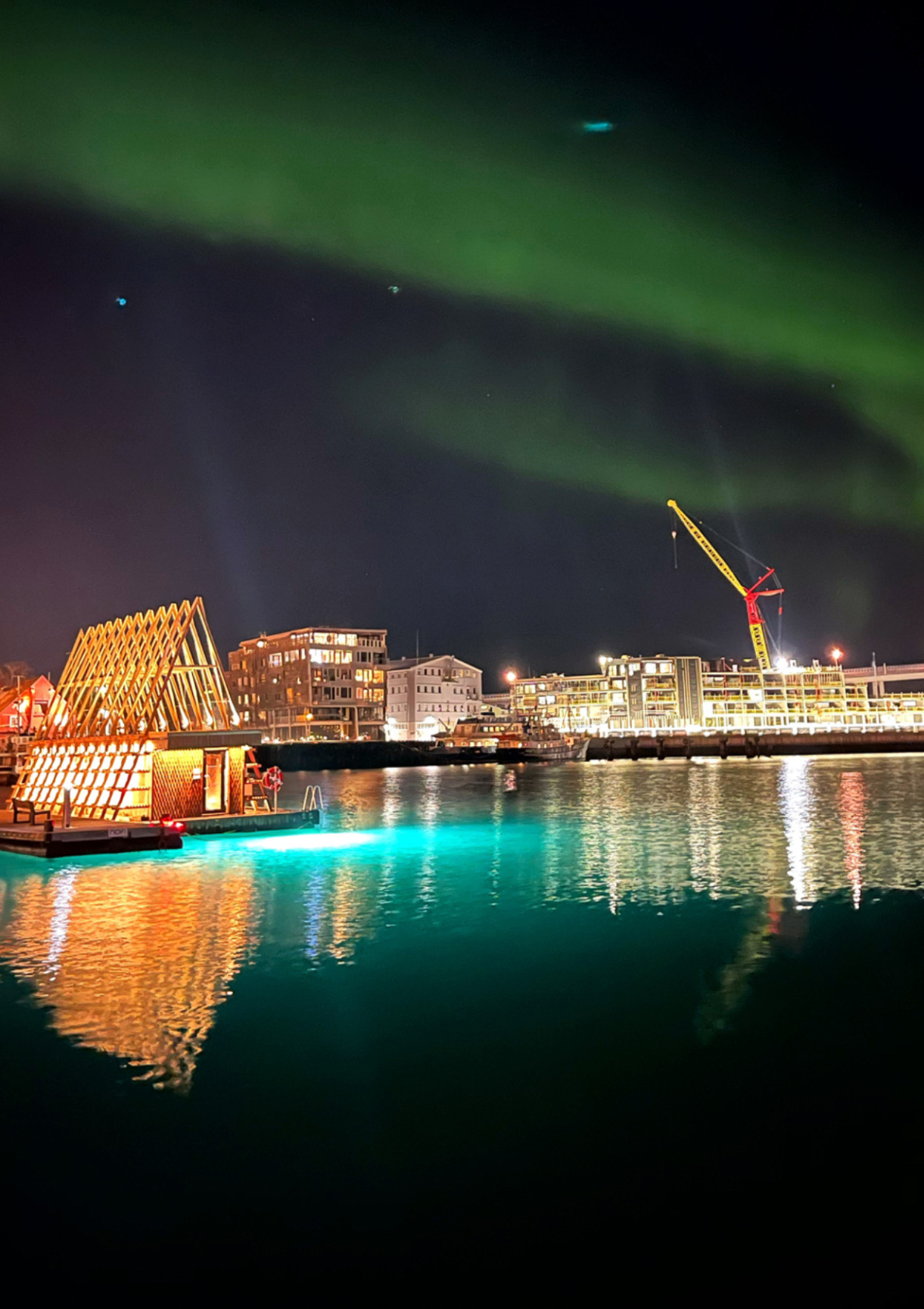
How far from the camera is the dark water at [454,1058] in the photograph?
31.0ft

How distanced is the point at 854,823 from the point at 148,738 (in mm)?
32893

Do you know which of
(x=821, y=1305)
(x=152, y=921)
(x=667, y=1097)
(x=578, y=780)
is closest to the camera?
(x=821, y=1305)

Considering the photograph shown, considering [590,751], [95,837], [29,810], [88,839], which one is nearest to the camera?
[88,839]

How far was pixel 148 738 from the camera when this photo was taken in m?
39.5

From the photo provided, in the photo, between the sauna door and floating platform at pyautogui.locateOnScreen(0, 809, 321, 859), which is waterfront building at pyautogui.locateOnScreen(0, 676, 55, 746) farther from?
floating platform at pyautogui.locateOnScreen(0, 809, 321, 859)

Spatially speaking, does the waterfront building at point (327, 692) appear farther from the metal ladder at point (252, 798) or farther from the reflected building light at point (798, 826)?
the metal ladder at point (252, 798)

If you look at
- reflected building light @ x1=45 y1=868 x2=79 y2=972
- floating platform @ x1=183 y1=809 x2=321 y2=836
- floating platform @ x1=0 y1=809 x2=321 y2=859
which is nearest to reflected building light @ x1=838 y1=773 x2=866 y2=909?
reflected building light @ x1=45 y1=868 x2=79 y2=972

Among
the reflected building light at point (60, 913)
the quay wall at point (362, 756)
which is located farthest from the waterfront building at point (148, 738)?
the quay wall at point (362, 756)

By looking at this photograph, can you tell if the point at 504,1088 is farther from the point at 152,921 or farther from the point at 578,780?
the point at 578,780

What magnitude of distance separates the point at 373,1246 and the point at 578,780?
92151mm

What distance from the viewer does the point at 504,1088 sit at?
12.3m

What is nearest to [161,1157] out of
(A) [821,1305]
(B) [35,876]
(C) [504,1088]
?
(C) [504,1088]

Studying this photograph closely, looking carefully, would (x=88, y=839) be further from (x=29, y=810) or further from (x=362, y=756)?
(x=362, y=756)

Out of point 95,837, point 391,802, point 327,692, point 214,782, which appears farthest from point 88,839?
point 327,692
